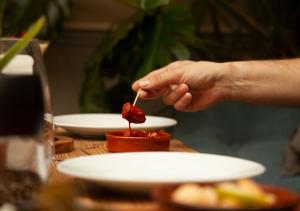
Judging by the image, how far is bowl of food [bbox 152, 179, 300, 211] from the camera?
557mm

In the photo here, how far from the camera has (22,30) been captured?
269 centimetres

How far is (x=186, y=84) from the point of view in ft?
4.61

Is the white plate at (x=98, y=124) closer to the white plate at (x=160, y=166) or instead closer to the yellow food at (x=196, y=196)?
the white plate at (x=160, y=166)

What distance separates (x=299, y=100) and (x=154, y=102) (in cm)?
169

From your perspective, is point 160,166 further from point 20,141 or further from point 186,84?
point 186,84

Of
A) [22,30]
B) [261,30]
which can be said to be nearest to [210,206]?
[22,30]

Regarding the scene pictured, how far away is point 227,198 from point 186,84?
85 centimetres

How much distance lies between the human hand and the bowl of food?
69 cm

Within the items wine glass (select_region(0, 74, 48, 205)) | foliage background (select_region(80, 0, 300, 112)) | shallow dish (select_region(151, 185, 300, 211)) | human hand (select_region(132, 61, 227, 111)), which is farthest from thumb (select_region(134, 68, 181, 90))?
foliage background (select_region(80, 0, 300, 112))

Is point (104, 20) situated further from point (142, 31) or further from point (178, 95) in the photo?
point (178, 95)

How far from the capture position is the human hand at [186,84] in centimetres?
132

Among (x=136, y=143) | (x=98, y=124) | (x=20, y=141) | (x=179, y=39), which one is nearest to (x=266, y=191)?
(x=20, y=141)

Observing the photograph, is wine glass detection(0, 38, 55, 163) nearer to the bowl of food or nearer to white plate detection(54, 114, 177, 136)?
the bowl of food

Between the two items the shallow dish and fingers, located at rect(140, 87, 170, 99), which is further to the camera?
fingers, located at rect(140, 87, 170, 99)
